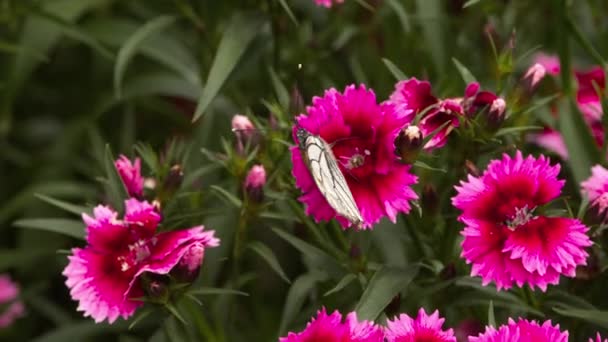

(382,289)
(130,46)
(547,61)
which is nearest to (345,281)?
(382,289)

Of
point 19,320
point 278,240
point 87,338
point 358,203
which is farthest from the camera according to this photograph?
point 19,320

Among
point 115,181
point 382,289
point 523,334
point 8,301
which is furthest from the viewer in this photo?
point 8,301

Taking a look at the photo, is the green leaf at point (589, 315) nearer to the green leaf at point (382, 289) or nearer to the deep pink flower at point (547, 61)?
the green leaf at point (382, 289)

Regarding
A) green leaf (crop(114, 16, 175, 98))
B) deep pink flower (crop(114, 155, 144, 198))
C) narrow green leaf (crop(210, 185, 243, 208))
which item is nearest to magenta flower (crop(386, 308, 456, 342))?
narrow green leaf (crop(210, 185, 243, 208))

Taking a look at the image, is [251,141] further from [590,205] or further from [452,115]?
[590,205]

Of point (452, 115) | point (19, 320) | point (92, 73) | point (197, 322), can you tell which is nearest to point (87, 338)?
point (19, 320)

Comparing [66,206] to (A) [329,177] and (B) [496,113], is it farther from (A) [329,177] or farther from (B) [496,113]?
(B) [496,113]
